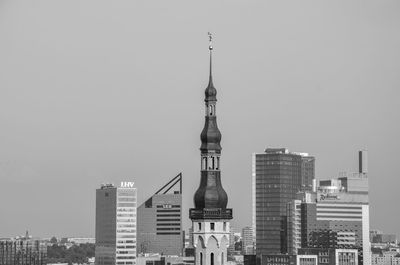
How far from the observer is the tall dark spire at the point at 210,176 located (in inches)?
1216

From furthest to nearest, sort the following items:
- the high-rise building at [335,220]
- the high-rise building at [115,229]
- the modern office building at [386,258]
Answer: the modern office building at [386,258]
the high-rise building at [115,229]
the high-rise building at [335,220]

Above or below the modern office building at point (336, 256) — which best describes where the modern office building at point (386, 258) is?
above

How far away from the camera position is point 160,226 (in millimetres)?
140125

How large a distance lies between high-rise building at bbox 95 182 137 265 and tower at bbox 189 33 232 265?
96946 mm

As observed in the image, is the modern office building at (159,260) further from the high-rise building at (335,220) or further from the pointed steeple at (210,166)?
the pointed steeple at (210,166)

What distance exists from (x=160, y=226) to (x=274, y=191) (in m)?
11.6

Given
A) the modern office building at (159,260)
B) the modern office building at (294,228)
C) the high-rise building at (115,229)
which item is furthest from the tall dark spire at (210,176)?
the high-rise building at (115,229)

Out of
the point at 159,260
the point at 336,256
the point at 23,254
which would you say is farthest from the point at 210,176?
the point at 23,254

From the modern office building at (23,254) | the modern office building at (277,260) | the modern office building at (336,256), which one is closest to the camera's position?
the modern office building at (277,260)

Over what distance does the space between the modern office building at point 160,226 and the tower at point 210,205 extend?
9893cm

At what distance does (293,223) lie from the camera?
12538 centimetres

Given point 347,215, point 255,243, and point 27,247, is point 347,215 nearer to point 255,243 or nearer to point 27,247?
point 255,243

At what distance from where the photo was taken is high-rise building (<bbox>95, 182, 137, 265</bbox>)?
427ft

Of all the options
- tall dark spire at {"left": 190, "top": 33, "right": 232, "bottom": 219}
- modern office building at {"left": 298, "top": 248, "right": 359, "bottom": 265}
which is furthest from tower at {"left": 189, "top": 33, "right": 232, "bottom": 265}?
modern office building at {"left": 298, "top": 248, "right": 359, "bottom": 265}
